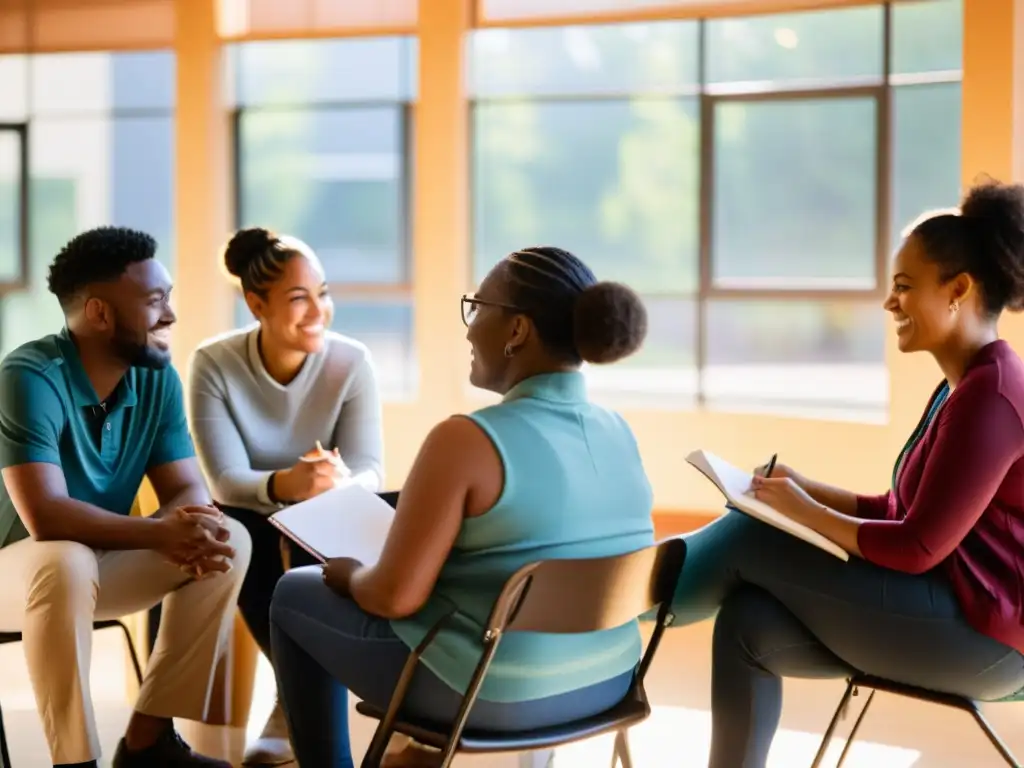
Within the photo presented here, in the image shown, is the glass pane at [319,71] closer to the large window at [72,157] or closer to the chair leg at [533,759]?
the large window at [72,157]

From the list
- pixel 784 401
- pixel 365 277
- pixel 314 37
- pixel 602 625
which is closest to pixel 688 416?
pixel 784 401

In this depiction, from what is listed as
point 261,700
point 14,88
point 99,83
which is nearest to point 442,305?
point 99,83

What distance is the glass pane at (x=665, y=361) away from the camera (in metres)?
6.76

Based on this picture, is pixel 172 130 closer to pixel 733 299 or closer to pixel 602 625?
pixel 733 299

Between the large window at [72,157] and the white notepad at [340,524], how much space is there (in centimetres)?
528

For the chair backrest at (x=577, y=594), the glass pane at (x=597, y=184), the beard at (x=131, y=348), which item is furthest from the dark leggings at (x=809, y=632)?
the glass pane at (x=597, y=184)

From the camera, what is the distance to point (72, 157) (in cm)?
765

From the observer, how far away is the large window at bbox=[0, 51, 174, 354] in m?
7.44

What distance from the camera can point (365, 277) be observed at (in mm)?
7164

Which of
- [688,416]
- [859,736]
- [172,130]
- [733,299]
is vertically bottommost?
[859,736]

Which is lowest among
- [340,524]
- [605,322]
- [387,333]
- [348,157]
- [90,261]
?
[340,524]

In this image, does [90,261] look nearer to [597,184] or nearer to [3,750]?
[3,750]

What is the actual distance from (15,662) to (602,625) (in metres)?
2.77

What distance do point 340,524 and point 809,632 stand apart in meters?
0.85
